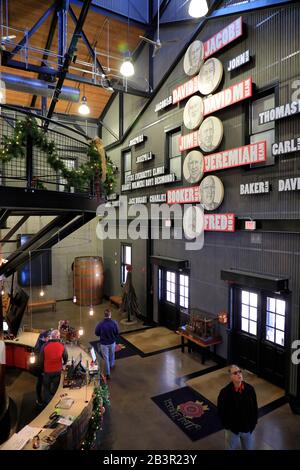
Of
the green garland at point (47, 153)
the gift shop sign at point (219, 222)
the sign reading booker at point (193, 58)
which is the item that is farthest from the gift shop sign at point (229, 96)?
the green garland at point (47, 153)

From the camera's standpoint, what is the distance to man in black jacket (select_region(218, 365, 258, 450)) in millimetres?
3932

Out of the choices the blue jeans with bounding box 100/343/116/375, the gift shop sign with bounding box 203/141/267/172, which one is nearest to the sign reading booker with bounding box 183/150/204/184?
the gift shop sign with bounding box 203/141/267/172

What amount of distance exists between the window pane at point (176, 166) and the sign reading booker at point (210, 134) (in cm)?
142

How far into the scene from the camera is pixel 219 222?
772 centimetres

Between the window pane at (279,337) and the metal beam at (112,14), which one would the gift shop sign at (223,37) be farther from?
the window pane at (279,337)

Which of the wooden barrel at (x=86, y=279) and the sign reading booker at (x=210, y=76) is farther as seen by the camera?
the wooden barrel at (x=86, y=279)

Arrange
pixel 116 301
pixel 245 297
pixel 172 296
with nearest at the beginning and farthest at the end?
pixel 245 297, pixel 172 296, pixel 116 301

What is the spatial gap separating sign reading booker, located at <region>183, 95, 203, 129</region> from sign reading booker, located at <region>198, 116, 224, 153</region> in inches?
12.1

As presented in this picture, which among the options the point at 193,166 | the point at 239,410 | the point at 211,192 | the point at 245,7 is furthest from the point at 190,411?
the point at 245,7

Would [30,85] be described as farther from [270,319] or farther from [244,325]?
[270,319]

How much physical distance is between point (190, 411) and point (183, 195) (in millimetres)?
5662

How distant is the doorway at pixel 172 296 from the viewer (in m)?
9.58

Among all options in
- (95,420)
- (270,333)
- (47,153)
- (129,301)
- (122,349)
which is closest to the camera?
(95,420)

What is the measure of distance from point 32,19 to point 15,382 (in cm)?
1063
